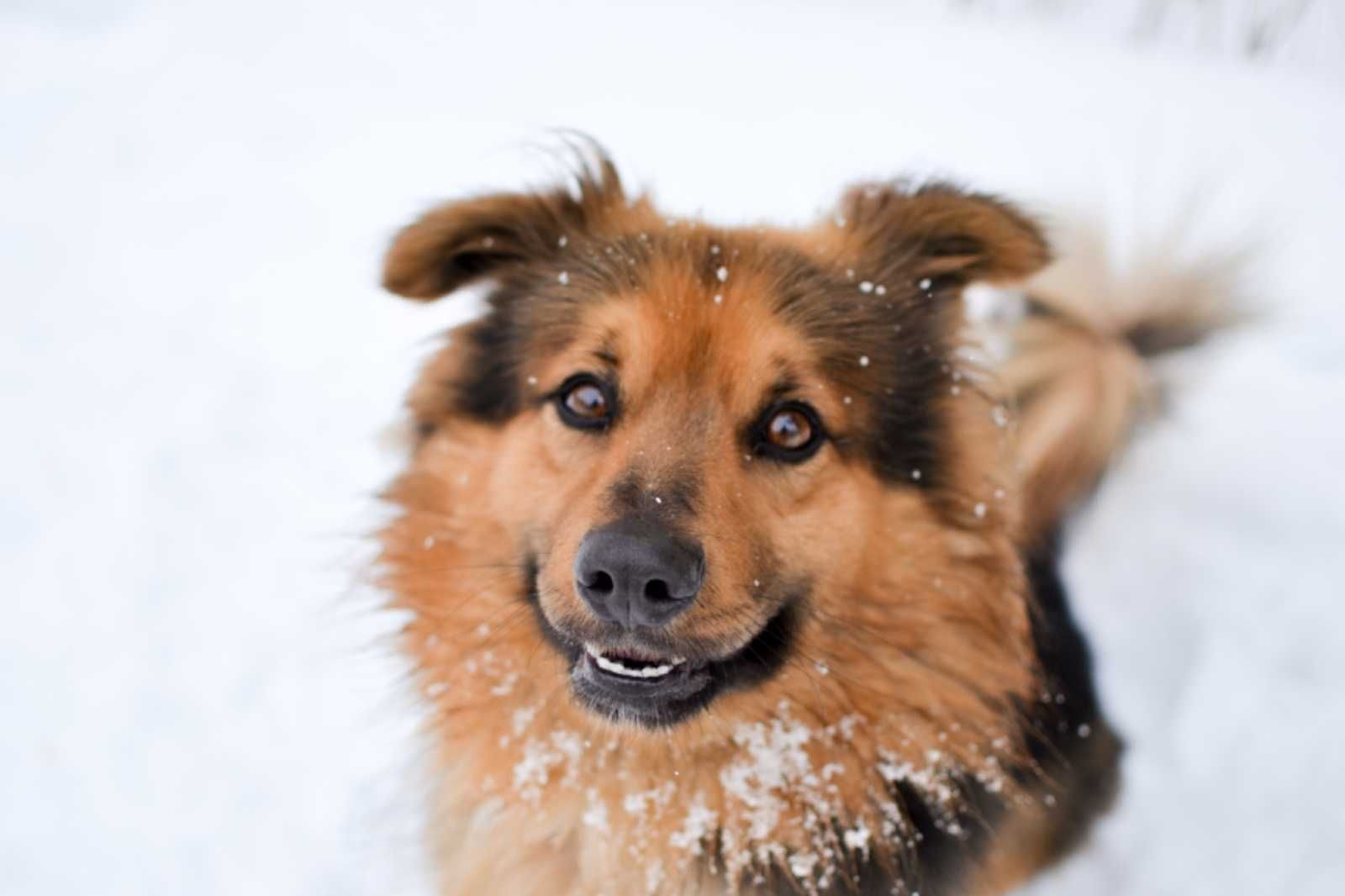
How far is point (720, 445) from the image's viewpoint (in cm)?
218

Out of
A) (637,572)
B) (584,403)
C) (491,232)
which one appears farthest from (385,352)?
(637,572)

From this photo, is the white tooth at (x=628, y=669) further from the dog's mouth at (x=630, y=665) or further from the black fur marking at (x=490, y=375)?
the black fur marking at (x=490, y=375)

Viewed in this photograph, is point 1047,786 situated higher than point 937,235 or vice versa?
point 937,235

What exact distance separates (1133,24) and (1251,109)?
41.3 inches

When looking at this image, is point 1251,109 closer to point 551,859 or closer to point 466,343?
point 466,343

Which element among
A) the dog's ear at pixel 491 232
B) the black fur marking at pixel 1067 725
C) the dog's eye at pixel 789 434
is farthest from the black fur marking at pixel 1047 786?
the dog's ear at pixel 491 232

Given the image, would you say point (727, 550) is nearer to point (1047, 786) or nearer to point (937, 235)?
point (937, 235)

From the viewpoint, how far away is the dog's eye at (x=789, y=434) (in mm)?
2270

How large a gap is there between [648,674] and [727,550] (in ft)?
1.04

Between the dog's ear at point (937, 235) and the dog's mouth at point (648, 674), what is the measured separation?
1067 mm

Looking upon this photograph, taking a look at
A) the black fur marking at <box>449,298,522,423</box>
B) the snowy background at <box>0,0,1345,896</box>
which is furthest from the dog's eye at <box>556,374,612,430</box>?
the snowy background at <box>0,0,1345,896</box>

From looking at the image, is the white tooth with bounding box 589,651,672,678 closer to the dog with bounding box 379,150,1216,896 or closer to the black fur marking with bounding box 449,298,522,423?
the dog with bounding box 379,150,1216,896

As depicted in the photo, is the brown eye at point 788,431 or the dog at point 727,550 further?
the brown eye at point 788,431

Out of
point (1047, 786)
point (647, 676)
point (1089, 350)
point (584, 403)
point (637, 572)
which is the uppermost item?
point (584, 403)
